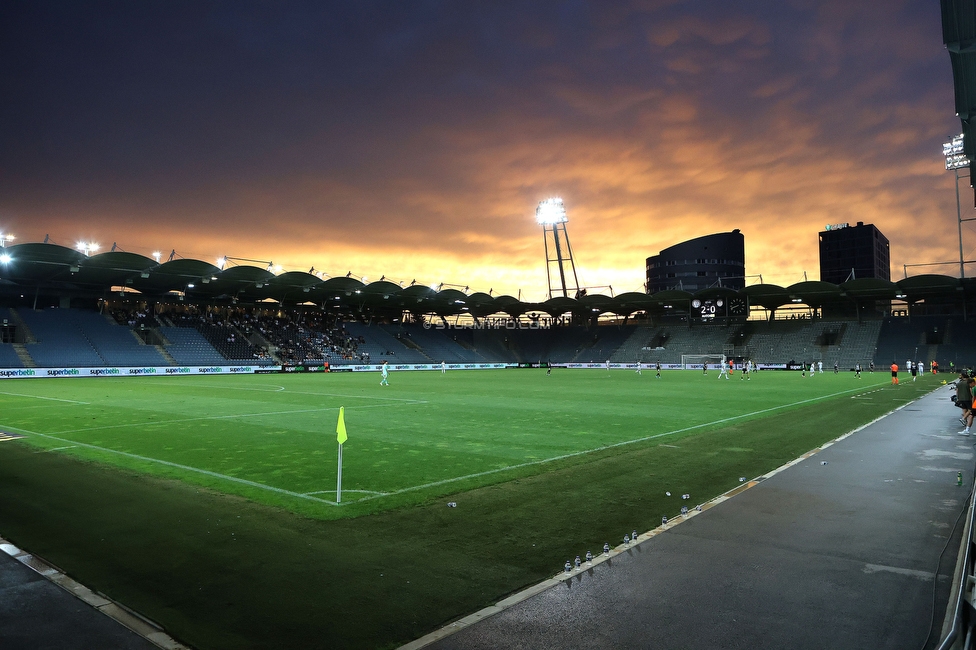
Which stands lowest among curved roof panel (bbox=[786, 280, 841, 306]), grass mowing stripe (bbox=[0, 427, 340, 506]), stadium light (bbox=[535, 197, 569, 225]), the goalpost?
grass mowing stripe (bbox=[0, 427, 340, 506])

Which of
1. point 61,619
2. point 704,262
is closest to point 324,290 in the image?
point 61,619

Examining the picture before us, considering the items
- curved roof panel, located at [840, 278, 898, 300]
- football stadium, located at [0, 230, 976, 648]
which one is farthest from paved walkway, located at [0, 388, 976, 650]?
curved roof panel, located at [840, 278, 898, 300]

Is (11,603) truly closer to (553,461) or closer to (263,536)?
(263,536)

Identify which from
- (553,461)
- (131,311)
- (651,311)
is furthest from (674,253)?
(553,461)

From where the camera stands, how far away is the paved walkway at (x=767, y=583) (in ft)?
13.7

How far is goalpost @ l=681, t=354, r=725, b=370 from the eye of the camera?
7506cm

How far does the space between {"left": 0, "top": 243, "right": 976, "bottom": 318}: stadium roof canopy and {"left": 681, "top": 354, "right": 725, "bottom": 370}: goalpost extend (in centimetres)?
795

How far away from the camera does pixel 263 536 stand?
21.8ft

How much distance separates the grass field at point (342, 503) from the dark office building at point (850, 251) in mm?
186898

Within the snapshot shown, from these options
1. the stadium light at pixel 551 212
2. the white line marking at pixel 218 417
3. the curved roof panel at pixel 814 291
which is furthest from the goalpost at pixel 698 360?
the white line marking at pixel 218 417

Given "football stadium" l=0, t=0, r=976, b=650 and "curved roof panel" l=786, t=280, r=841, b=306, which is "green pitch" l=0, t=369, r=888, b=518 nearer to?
"football stadium" l=0, t=0, r=976, b=650

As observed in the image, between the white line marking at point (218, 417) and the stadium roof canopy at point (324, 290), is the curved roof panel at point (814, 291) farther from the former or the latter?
the white line marking at point (218, 417)

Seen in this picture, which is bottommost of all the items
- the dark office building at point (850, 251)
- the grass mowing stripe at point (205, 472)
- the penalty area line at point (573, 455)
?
the penalty area line at point (573, 455)

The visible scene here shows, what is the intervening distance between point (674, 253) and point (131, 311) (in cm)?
12716
